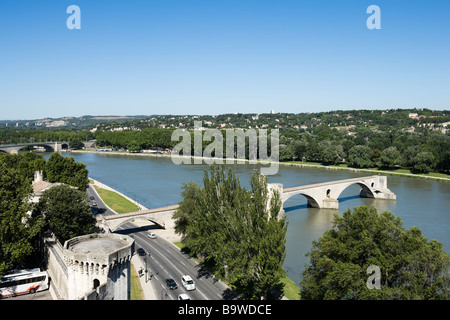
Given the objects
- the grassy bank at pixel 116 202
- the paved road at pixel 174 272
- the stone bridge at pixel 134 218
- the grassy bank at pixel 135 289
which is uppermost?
the stone bridge at pixel 134 218

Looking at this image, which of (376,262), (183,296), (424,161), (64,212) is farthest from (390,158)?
(64,212)

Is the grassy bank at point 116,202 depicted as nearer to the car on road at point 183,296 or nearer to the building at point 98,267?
the car on road at point 183,296

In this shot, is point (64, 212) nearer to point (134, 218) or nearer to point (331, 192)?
point (134, 218)

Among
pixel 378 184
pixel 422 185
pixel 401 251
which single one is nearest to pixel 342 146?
pixel 422 185

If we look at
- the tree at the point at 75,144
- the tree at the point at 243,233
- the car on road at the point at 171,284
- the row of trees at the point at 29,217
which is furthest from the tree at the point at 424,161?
the tree at the point at 75,144

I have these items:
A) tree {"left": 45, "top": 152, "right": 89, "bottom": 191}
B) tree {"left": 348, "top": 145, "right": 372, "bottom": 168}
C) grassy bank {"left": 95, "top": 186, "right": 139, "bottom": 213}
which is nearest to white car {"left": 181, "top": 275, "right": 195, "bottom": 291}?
grassy bank {"left": 95, "top": 186, "right": 139, "bottom": 213}

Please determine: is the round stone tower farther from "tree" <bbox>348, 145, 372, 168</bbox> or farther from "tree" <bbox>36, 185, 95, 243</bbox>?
"tree" <bbox>348, 145, 372, 168</bbox>

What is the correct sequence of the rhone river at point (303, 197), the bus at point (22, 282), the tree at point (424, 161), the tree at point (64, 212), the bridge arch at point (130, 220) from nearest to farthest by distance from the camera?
the bus at point (22, 282)
the tree at point (64, 212)
the bridge arch at point (130, 220)
the rhone river at point (303, 197)
the tree at point (424, 161)

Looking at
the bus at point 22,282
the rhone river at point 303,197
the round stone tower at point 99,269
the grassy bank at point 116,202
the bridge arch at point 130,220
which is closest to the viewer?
the round stone tower at point 99,269
